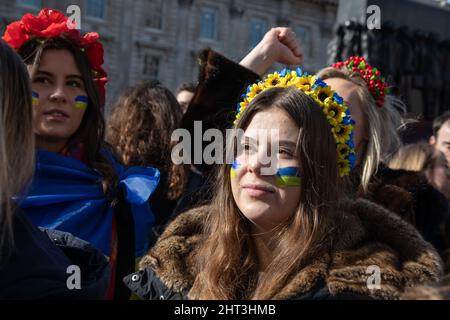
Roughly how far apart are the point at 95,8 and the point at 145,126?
2515 centimetres

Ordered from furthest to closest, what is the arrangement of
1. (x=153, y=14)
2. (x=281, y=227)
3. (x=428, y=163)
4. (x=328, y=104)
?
(x=153, y=14), (x=428, y=163), (x=328, y=104), (x=281, y=227)

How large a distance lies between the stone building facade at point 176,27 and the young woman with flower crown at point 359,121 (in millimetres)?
22366

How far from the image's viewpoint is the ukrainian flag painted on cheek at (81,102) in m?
2.61

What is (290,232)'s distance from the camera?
1789 mm

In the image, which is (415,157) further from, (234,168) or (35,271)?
(35,271)

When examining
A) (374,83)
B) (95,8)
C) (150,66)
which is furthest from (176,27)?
(374,83)

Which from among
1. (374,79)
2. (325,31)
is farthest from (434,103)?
(325,31)

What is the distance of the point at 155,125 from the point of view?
10.9ft

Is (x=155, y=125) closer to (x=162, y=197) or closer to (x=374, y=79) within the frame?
(x=162, y=197)

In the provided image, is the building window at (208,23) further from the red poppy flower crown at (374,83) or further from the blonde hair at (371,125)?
the blonde hair at (371,125)

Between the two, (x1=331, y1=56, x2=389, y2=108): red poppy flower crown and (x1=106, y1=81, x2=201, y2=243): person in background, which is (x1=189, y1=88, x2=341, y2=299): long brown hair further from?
Answer: (x1=331, y1=56, x2=389, y2=108): red poppy flower crown

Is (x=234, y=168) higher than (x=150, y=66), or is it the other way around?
(x=150, y=66)

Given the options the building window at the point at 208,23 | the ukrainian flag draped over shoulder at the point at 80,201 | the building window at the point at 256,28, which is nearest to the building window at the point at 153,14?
the building window at the point at 208,23

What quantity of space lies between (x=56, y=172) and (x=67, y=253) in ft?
2.36
